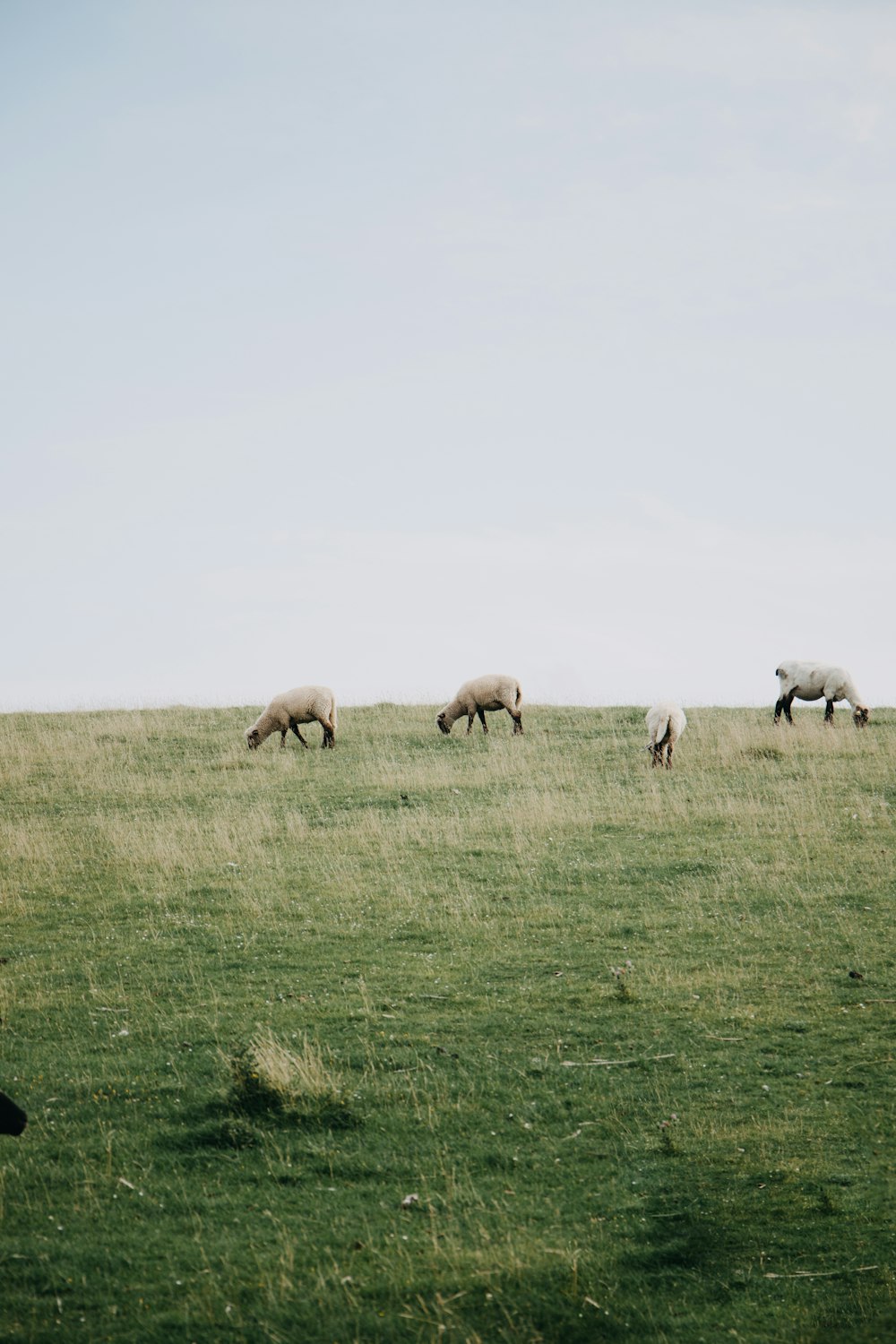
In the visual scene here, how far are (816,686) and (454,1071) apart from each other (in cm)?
2302

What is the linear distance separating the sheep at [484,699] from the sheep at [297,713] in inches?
118

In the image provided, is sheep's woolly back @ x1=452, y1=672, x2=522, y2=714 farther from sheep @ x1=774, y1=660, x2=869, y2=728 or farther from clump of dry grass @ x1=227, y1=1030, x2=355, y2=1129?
clump of dry grass @ x1=227, y1=1030, x2=355, y2=1129

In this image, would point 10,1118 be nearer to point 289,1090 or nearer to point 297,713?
point 289,1090

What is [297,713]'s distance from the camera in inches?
1128

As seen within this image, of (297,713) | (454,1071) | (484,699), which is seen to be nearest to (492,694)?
(484,699)

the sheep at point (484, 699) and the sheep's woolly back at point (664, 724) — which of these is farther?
the sheep at point (484, 699)

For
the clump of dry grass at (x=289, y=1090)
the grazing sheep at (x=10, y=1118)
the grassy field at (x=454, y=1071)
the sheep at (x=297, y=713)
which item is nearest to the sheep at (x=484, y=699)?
the sheep at (x=297, y=713)

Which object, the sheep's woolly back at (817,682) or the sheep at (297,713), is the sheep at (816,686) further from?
the sheep at (297,713)

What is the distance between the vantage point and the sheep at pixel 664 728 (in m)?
24.7

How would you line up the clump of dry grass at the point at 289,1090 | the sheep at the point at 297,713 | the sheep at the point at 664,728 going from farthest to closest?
the sheep at the point at 297,713
the sheep at the point at 664,728
the clump of dry grass at the point at 289,1090

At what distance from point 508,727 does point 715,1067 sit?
2131cm

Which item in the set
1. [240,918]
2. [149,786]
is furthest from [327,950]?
[149,786]

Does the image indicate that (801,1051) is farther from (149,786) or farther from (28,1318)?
(149,786)

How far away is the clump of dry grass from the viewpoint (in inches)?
332
